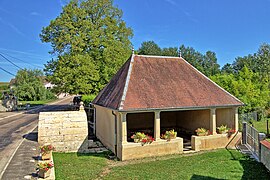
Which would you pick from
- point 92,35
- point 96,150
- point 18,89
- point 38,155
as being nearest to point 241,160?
point 96,150

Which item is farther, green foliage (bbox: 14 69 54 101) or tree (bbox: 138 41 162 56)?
tree (bbox: 138 41 162 56)

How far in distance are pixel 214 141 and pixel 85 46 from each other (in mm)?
18788

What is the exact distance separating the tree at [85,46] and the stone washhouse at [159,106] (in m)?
9.02

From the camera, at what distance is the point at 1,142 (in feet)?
49.7

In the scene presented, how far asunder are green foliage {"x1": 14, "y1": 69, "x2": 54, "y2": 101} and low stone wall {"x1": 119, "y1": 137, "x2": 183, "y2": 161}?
50.3 m

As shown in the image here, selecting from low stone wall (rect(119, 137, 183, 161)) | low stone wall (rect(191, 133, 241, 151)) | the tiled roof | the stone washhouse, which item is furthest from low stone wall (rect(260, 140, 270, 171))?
low stone wall (rect(119, 137, 183, 161))

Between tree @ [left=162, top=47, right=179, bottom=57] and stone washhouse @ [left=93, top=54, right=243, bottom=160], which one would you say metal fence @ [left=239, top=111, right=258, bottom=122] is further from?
tree @ [left=162, top=47, right=179, bottom=57]

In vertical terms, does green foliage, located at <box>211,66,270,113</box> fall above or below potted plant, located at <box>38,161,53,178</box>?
above

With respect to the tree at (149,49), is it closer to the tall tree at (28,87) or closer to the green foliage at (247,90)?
the tall tree at (28,87)

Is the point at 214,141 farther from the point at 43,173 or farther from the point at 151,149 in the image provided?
the point at 43,173

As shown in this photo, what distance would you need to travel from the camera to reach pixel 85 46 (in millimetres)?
28344

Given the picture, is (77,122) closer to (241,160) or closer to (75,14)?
(241,160)

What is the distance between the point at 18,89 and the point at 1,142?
45951mm

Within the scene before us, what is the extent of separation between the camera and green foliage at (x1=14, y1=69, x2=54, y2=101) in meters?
57.1
